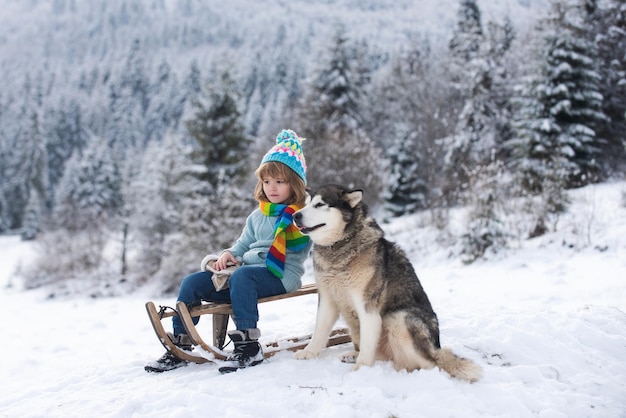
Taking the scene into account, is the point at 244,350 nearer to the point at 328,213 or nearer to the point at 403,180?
the point at 328,213

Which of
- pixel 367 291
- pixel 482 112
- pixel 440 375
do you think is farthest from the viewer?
pixel 482 112

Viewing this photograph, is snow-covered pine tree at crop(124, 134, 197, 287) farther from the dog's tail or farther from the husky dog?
the dog's tail

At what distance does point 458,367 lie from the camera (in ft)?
9.27

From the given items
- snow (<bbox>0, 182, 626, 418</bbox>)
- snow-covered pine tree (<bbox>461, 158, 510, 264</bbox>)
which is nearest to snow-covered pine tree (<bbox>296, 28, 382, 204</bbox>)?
snow-covered pine tree (<bbox>461, 158, 510, 264</bbox>)

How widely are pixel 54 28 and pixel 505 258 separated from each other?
18937 centimetres

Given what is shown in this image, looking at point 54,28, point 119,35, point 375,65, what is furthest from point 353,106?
point 54,28

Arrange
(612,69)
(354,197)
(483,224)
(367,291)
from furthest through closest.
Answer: (612,69) → (483,224) → (354,197) → (367,291)

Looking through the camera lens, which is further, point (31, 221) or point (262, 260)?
point (31, 221)

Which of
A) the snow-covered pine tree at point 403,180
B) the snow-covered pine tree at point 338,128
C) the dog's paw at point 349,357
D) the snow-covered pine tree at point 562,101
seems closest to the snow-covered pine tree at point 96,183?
the snow-covered pine tree at point 338,128

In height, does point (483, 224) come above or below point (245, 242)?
below

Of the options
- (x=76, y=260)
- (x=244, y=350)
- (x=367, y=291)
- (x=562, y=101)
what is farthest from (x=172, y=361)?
(x=76, y=260)

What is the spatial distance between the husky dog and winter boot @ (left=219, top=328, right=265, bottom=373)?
1.06 feet

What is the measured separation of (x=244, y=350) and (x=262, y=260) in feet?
2.42

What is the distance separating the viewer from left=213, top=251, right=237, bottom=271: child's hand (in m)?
3.54
